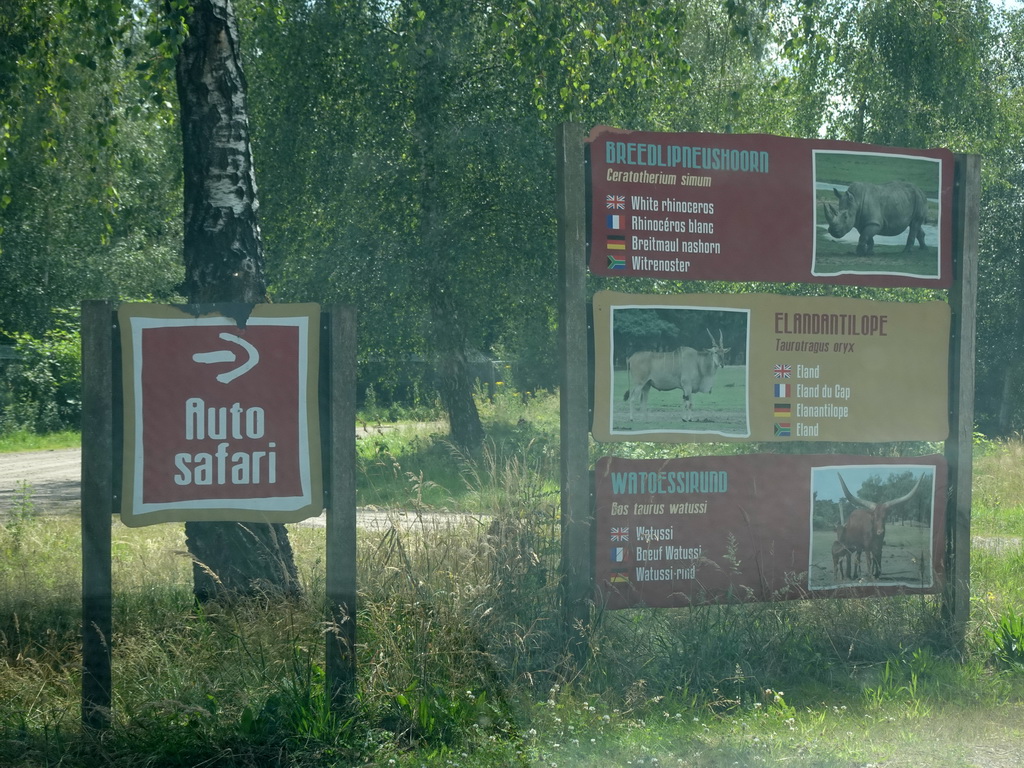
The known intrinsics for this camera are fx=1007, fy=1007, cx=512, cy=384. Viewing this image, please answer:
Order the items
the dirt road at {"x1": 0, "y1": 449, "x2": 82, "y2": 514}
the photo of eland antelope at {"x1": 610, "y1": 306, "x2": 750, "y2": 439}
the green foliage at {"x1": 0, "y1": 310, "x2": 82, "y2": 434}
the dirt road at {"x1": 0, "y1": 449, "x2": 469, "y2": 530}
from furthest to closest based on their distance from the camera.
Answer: the green foliage at {"x1": 0, "y1": 310, "x2": 82, "y2": 434} < the dirt road at {"x1": 0, "y1": 449, "x2": 82, "y2": 514} < the dirt road at {"x1": 0, "y1": 449, "x2": 469, "y2": 530} < the photo of eland antelope at {"x1": 610, "y1": 306, "x2": 750, "y2": 439}

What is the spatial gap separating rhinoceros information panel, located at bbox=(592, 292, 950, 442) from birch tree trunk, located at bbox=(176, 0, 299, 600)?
2121mm

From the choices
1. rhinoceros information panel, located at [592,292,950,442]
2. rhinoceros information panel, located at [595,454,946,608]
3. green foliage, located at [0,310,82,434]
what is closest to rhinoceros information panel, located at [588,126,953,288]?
rhinoceros information panel, located at [592,292,950,442]

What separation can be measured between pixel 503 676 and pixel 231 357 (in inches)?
75.9

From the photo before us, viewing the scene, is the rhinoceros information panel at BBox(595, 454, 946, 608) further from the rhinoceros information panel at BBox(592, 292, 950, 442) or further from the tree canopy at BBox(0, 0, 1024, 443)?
the tree canopy at BBox(0, 0, 1024, 443)

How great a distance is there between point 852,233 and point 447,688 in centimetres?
340

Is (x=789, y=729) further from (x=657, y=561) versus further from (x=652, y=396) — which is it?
(x=652, y=396)

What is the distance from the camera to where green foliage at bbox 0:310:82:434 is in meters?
24.3

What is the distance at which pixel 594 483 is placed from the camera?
5.29 metres

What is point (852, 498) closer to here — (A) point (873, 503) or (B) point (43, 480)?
(A) point (873, 503)

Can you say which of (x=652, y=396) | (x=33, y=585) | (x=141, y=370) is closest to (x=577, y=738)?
(x=652, y=396)

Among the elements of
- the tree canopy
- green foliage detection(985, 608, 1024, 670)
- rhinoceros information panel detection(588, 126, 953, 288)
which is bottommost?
green foliage detection(985, 608, 1024, 670)

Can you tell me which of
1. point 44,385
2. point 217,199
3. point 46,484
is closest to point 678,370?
point 217,199

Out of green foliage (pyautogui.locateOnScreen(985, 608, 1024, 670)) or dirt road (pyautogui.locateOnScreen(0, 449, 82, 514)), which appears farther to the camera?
dirt road (pyautogui.locateOnScreen(0, 449, 82, 514))

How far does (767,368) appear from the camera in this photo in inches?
220
